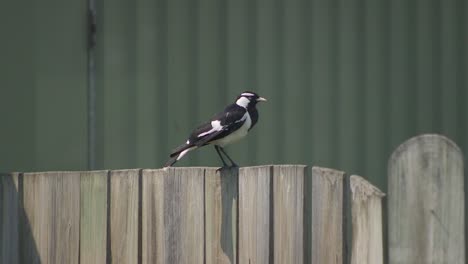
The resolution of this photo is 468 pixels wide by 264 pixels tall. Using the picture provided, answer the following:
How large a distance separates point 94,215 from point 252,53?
3.09 meters

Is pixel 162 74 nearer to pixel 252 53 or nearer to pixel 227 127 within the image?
pixel 252 53

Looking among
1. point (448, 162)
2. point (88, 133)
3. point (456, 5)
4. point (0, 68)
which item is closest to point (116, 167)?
point (88, 133)

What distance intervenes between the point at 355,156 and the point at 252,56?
1051 mm

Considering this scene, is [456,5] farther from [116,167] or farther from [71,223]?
[71,223]

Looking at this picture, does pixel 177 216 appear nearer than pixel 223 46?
Yes

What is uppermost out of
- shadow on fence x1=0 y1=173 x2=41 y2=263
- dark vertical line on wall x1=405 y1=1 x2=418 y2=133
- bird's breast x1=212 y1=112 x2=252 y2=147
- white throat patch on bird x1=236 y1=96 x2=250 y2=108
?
dark vertical line on wall x1=405 y1=1 x2=418 y2=133

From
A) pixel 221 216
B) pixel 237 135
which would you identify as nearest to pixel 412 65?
pixel 237 135

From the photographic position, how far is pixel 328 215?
12.2 ft

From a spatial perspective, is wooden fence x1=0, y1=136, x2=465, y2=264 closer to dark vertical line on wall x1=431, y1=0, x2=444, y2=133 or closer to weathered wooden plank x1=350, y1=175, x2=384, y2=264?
weathered wooden plank x1=350, y1=175, x2=384, y2=264

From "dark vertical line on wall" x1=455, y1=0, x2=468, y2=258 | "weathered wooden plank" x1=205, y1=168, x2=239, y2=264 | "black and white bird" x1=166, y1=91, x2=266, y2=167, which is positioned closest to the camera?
"weathered wooden plank" x1=205, y1=168, x2=239, y2=264

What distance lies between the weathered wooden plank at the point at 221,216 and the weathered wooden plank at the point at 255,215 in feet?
0.13

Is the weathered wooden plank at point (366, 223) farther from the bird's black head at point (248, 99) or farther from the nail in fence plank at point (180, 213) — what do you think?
the bird's black head at point (248, 99)

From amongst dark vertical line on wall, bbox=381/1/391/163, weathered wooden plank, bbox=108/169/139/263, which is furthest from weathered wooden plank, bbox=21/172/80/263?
dark vertical line on wall, bbox=381/1/391/163

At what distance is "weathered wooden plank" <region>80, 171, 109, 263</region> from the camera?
14.3 ft
